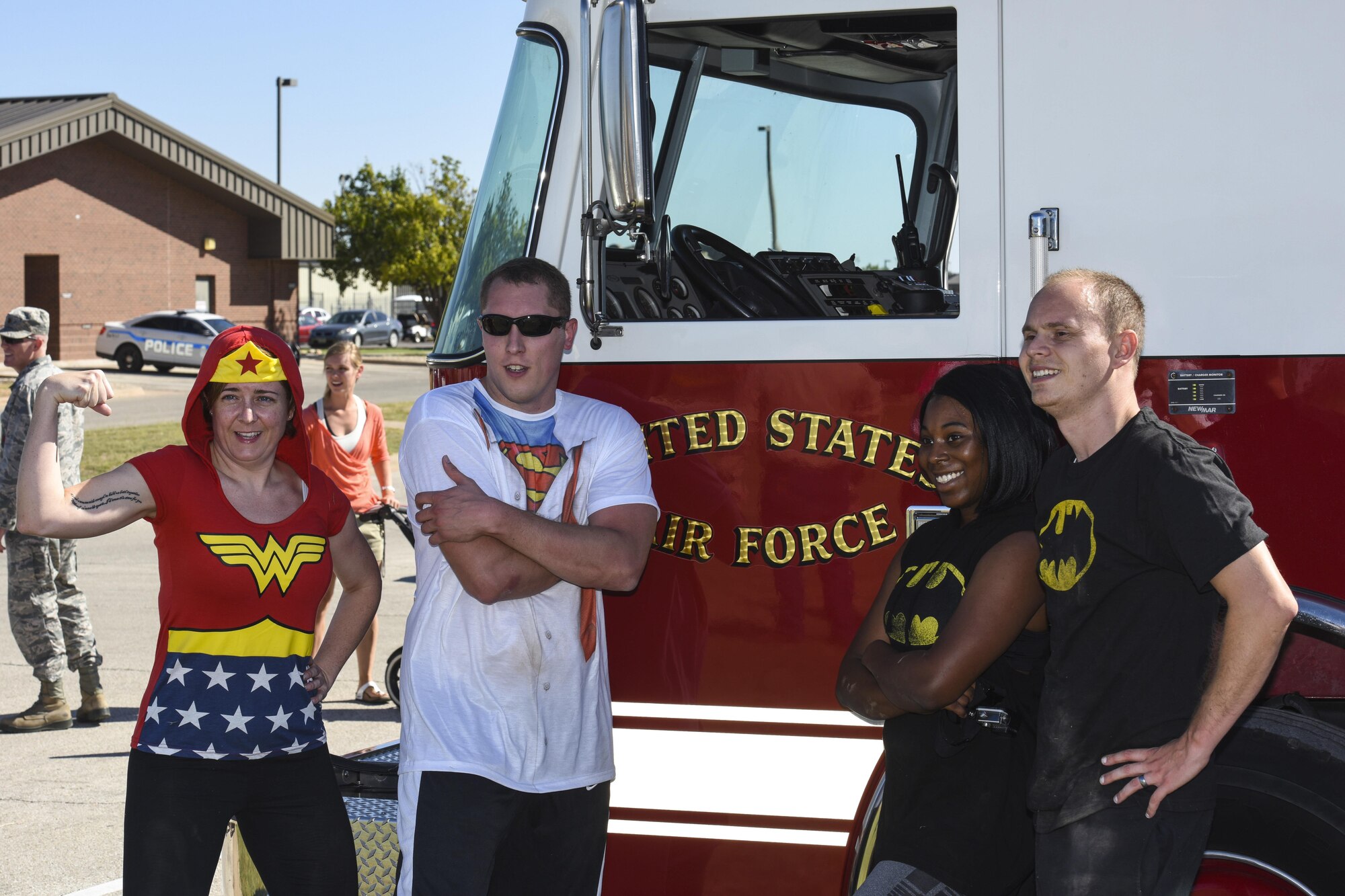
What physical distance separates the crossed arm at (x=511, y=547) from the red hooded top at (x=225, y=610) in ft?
1.40

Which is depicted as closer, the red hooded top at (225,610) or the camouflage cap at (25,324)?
the red hooded top at (225,610)

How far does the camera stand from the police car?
98.6 ft

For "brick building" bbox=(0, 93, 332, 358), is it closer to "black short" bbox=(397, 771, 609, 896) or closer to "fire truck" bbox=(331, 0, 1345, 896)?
"fire truck" bbox=(331, 0, 1345, 896)

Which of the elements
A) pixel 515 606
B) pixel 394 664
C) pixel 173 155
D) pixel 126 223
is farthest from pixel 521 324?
pixel 126 223

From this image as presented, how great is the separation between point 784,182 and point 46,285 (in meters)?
32.5

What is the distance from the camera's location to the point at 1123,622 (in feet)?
7.31

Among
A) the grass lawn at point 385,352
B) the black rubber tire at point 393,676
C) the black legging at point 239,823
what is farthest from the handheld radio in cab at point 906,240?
the grass lawn at point 385,352

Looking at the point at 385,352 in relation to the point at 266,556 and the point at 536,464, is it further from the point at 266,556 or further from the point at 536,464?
the point at 536,464

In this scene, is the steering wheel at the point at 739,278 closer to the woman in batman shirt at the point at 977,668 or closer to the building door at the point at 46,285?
the woman in batman shirt at the point at 977,668

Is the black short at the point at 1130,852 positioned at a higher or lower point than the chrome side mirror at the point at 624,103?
lower

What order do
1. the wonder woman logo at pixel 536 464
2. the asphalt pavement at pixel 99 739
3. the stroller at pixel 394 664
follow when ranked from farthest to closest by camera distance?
the stroller at pixel 394 664 < the asphalt pavement at pixel 99 739 < the wonder woman logo at pixel 536 464

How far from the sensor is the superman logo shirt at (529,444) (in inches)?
112

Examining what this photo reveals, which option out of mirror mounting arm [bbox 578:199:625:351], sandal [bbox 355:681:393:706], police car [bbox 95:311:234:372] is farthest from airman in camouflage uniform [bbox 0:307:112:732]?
police car [bbox 95:311:234:372]

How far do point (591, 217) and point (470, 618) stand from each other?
0.93 metres
